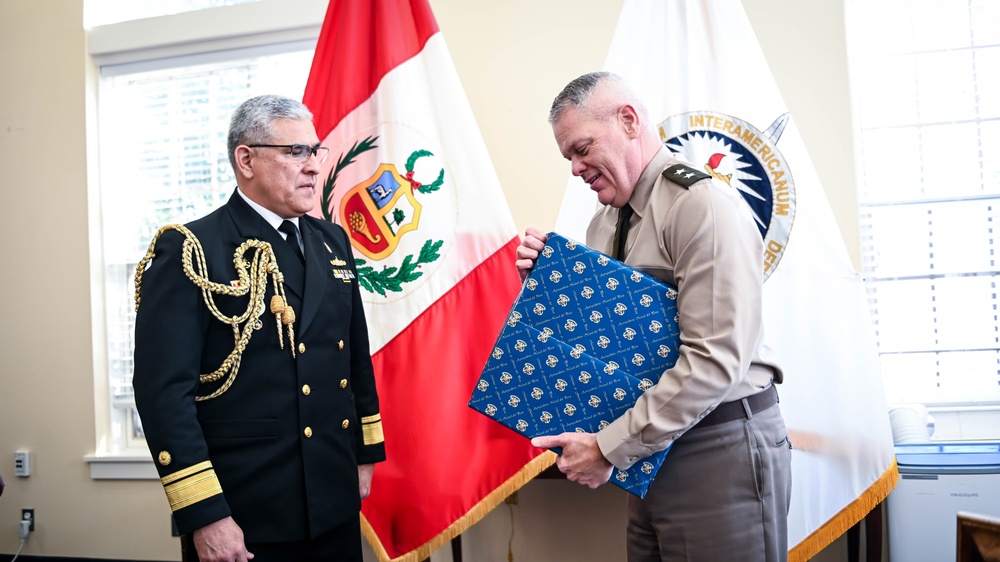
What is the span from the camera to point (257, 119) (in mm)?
1581

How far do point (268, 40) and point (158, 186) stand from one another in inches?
32.6

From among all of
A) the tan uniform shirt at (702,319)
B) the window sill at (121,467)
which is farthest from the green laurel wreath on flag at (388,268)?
the window sill at (121,467)

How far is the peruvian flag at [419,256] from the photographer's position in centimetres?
224

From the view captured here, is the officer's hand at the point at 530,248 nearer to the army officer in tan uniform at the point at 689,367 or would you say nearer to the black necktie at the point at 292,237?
the army officer in tan uniform at the point at 689,367

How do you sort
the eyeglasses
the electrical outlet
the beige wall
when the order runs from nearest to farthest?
1. the eyeglasses
2. the beige wall
3. the electrical outlet

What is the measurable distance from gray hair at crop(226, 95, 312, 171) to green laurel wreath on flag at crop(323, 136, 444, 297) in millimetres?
762

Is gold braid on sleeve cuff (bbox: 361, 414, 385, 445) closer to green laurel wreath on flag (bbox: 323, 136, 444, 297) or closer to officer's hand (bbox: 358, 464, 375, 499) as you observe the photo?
officer's hand (bbox: 358, 464, 375, 499)

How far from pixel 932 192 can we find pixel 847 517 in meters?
1.27

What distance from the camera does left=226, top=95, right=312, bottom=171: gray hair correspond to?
5.17 ft

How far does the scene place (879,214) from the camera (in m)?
2.74

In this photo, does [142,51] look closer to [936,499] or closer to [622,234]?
[622,234]

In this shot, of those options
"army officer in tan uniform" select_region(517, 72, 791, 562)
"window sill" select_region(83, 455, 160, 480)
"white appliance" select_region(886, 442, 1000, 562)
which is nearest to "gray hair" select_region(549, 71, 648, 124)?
"army officer in tan uniform" select_region(517, 72, 791, 562)

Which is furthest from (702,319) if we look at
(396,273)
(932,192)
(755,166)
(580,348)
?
(932,192)

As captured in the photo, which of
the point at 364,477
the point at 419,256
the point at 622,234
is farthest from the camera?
the point at 419,256
